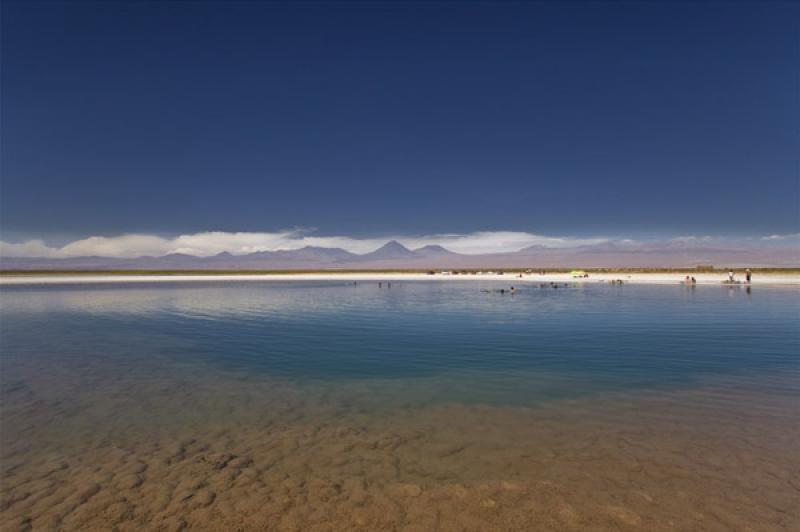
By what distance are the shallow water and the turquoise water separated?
7.1 inches

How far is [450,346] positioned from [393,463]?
13173 millimetres

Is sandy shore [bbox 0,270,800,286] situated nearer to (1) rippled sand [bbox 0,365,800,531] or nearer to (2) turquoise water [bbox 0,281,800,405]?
(2) turquoise water [bbox 0,281,800,405]

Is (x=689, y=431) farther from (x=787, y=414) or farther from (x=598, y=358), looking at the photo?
(x=598, y=358)

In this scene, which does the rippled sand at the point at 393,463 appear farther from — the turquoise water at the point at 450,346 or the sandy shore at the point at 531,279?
the sandy shore at the point at 531,279

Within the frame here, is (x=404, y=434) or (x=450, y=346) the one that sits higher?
(x=450, y=346)

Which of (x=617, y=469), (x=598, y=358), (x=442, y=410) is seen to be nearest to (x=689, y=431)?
(x=617, y=469)

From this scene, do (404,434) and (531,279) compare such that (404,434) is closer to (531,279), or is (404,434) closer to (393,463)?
(393,463)

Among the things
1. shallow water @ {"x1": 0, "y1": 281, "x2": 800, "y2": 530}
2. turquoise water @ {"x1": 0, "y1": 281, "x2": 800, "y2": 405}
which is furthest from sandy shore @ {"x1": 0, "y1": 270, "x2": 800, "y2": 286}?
shallow water @ {"x1": 0, "y1": 281, "x2": 800, "y2": 530}

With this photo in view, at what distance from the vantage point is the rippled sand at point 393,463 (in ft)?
23.7

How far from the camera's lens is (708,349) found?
2083 cm

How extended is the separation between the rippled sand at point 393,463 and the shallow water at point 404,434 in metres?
0.05

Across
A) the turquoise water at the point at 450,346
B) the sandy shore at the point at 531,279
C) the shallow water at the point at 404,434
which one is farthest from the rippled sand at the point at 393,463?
the sandy shore at the point at 531,279

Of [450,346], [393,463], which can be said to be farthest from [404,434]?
[450,346]

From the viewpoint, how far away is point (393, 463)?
915cm
